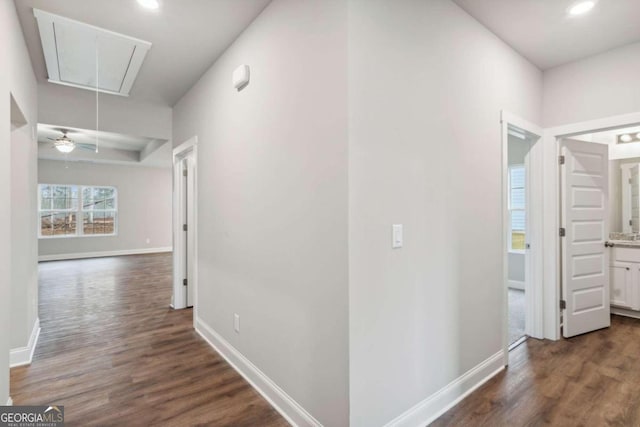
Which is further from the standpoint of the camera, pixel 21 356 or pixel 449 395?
pixel 21 356

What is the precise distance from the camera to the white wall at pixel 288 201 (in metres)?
1.60

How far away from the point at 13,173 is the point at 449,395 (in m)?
3.79

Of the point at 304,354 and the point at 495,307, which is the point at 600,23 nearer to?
the point at 495,307

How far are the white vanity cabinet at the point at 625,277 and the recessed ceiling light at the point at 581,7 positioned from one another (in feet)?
9.58

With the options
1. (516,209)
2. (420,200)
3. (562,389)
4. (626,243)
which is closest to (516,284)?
(516,209)

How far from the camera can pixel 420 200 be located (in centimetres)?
187

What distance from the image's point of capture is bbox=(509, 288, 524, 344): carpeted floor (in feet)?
10.5

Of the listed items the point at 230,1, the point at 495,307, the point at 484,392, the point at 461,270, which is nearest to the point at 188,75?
the point at 230,1

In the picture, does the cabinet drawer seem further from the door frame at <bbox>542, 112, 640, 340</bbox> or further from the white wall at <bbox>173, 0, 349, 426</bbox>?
the white wall at <bbox>173, 0, 349, 426</bbox>

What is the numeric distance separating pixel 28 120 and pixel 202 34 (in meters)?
1.74

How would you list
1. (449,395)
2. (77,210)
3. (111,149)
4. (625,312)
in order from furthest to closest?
(77,210) → (111,149) → (625,312) → (449,395)

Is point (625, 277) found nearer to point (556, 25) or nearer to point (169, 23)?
point (556, 25)

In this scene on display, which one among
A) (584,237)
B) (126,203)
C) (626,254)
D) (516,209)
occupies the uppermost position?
(126,203)

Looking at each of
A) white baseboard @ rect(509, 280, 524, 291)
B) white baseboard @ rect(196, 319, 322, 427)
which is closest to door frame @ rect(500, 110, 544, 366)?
white baseboard @ rect(509, 280, 524, 291)
